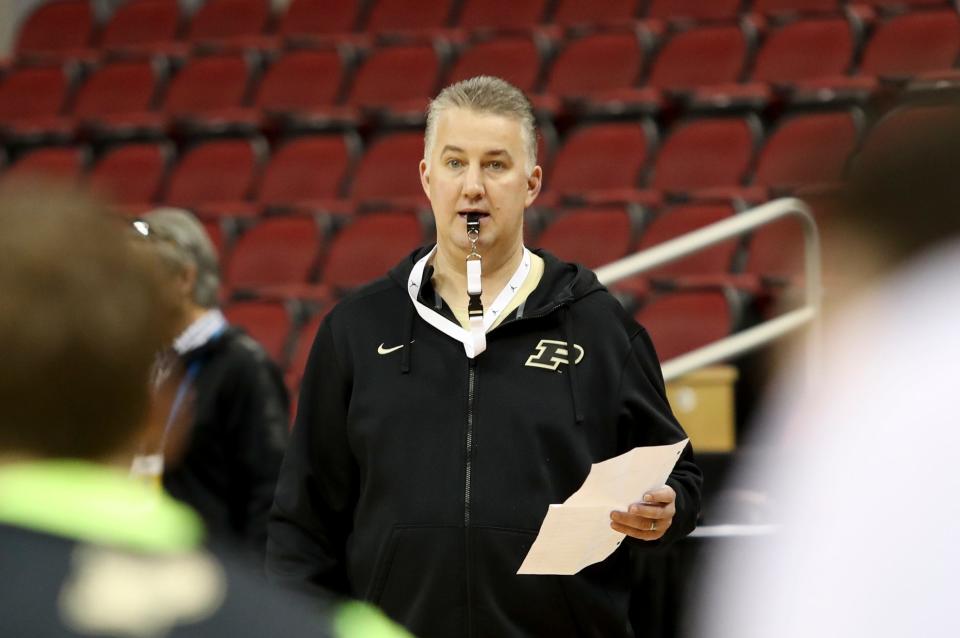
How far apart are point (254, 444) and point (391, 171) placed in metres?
5.01

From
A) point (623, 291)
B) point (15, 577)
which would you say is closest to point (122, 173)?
point (623, 291)

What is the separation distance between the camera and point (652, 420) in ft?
8.61

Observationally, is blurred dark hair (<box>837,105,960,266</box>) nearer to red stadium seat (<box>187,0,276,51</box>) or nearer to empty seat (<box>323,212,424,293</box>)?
empty seat (<box>323,212,424,293</box>)

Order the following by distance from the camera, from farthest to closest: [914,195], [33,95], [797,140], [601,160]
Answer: [33,95]
[601,160]
[797,140]
[914,195]

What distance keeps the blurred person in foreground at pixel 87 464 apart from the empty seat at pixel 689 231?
19.4ft

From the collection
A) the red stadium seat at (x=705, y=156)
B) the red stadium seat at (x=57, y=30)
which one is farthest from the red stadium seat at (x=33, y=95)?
the red stadium seat at (x=705, y=156)

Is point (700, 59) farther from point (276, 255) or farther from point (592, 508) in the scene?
point (592, 508)

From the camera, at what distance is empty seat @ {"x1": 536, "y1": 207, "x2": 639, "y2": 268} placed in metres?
7.04

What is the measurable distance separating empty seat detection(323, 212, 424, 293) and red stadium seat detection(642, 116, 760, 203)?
123 centimetres

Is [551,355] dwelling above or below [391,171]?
below

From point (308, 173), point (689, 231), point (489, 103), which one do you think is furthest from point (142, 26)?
point (489, 103)

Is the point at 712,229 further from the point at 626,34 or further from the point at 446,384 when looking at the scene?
the point at 626,34

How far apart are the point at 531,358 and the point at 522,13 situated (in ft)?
24.2

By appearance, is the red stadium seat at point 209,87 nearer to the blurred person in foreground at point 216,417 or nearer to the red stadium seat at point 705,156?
the red stadium seat at point 705,156
